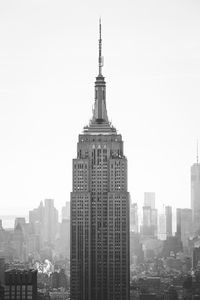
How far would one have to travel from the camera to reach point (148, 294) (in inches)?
677

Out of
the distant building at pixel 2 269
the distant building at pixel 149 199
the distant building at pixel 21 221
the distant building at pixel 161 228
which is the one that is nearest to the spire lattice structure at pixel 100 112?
the distant building at pixel 149 199

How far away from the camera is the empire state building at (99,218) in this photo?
15.2 m

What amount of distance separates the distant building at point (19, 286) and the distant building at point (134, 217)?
9.62 ft

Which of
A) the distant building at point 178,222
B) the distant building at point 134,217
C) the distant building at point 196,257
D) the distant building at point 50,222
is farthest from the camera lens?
the distant building at point 196,257

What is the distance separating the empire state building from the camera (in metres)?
15.2

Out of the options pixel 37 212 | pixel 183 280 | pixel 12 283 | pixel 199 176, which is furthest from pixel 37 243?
pixel 12 283

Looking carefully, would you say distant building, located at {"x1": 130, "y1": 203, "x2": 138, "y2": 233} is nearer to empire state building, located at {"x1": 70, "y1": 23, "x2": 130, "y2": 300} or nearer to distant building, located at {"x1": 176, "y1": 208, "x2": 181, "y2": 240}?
distant building, located at {"x1": 176, "y1": 208, "x2": 181, "y2": 240}

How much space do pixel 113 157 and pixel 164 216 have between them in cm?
378

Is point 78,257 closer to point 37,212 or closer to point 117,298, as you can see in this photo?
point 117,298

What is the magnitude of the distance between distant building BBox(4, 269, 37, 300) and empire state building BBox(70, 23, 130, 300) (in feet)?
4.56

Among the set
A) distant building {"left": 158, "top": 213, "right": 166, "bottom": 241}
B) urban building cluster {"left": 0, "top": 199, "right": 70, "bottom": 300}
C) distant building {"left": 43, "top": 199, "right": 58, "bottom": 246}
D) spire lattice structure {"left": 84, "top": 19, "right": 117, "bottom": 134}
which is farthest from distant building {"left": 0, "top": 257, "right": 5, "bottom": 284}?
distant building {"left": 158, "top": 213, "right": 166, "bottom": 241}

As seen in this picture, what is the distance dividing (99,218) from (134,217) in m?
2.08

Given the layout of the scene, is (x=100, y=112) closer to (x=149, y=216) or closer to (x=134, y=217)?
(x=134, y=217)

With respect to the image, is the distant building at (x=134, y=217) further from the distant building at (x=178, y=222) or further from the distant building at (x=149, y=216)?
the distant building at (x=178, y=222)
